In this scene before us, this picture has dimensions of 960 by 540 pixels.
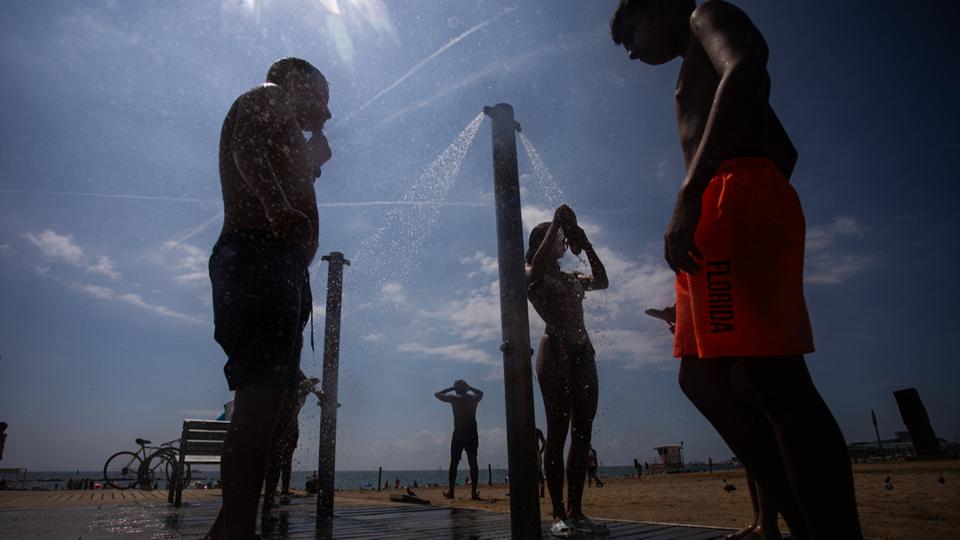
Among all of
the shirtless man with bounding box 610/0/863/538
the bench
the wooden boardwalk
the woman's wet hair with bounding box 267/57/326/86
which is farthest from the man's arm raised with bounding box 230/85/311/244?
the bench

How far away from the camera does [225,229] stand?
2131 mm

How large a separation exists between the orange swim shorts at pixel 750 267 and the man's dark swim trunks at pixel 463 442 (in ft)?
29.5

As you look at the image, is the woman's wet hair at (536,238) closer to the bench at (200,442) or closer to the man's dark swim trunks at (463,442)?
the bench at (200,442)

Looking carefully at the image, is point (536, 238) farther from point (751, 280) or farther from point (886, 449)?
point (886, 449)

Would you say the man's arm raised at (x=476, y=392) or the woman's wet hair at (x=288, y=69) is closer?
the woman's wet hair at (x=288, y=69)

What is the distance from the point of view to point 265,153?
208 centimetres

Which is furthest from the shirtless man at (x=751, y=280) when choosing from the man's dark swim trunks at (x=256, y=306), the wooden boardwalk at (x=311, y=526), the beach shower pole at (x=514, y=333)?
the wooden boardwalk at (x=311, y=526)

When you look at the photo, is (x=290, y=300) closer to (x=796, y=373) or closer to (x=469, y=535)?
(x=796, y=373)

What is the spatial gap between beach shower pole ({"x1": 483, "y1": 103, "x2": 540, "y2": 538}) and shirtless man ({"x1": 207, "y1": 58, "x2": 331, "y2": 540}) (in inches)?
46.0

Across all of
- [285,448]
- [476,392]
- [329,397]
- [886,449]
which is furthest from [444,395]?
[886,449]

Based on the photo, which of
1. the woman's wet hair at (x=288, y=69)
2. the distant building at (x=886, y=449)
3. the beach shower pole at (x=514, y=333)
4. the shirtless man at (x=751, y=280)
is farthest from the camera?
the distant building at (x=886, y=449)

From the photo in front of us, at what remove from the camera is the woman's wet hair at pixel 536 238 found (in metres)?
4.38

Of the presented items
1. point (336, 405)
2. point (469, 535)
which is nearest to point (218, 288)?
point (469, 535)

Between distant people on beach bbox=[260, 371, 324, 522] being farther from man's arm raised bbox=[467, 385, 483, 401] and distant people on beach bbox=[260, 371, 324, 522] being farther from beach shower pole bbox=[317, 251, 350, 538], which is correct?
man's arm raised bbox=[467, 385, 483, 401]
